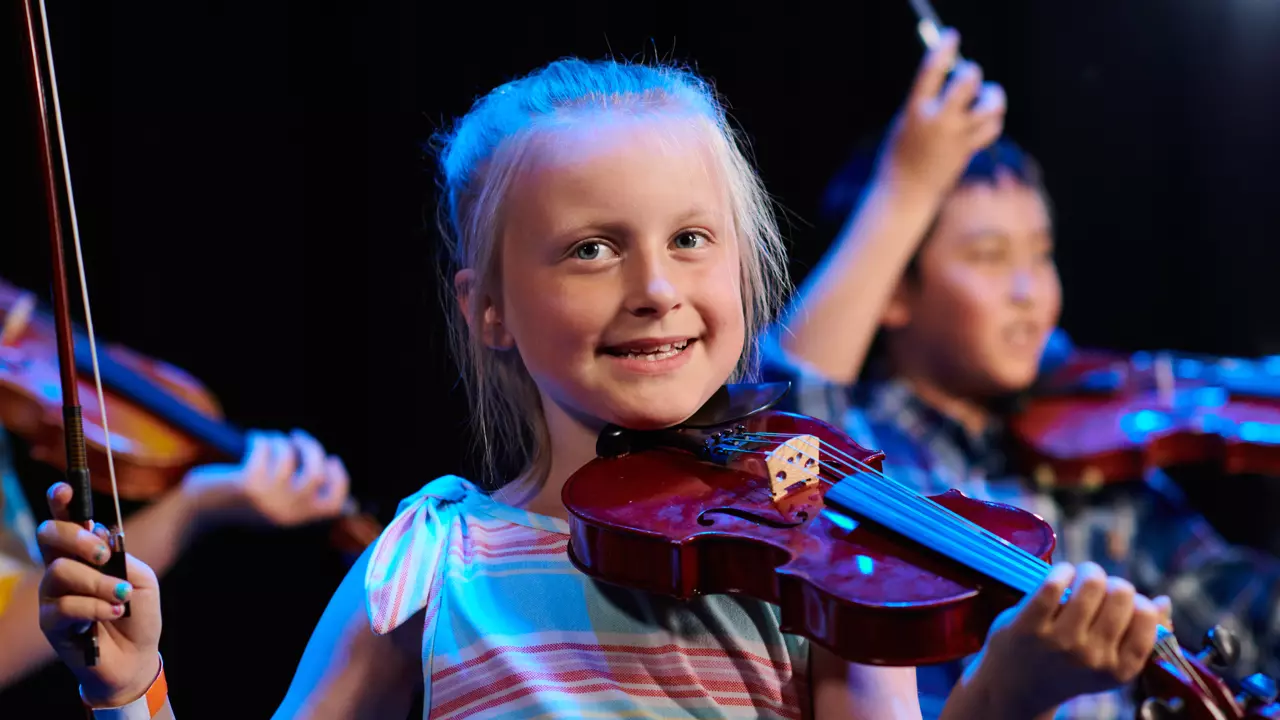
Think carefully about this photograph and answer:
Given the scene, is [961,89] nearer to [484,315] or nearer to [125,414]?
[484,315]

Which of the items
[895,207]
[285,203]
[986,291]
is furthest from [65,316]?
[986,291]

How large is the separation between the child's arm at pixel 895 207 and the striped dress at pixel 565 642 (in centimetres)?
94

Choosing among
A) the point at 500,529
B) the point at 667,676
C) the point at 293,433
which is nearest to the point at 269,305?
the point at 293,433

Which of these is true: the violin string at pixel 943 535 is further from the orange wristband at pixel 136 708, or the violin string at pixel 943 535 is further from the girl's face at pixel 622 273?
the orange wristband at pixel 136 708

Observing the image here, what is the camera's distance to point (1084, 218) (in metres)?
2.04

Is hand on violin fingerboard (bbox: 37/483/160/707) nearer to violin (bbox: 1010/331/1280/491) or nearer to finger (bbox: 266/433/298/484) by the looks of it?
finger (bbox: 266/433/298/484)

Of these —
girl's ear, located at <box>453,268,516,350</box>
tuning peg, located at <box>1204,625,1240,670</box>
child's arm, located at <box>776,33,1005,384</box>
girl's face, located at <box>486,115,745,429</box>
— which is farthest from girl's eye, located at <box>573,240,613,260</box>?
child's arm, located at <box>776,33,1005,384</box>

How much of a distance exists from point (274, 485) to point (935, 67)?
1.10 metres

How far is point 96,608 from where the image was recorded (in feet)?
2.55

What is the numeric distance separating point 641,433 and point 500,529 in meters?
0.14

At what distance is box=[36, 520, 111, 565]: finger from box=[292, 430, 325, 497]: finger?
2.12 feet

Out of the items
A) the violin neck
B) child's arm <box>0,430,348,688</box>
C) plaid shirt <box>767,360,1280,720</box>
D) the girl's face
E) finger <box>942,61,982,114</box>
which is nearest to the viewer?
the girl's face

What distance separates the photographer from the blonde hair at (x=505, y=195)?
37.5 inches

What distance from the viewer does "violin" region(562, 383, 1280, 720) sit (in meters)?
0.67
